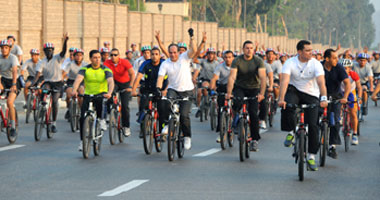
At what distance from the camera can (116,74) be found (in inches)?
709

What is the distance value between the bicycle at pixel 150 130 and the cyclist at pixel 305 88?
9.06 ft

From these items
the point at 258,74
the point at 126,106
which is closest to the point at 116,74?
the point at 126,106

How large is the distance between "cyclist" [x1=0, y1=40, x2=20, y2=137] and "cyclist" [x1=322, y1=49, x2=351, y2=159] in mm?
5603

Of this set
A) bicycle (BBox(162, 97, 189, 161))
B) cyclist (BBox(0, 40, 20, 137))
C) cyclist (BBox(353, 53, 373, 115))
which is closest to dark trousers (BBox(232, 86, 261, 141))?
bicycle (BBox(162, 97, 189, 161))

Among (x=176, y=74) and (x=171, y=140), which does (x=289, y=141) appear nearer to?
(x=171, y=140)

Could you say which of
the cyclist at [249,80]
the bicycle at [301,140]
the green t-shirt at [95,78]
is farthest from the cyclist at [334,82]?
the green t-shirt at [95,78]

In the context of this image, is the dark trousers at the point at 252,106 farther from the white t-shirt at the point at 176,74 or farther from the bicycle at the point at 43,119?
the bicycle at the point at 43,119

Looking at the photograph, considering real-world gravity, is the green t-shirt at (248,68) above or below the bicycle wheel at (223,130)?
above

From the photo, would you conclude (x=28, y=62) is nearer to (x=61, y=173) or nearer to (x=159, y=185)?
(x=61, y=173)

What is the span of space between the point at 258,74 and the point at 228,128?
1.41 metres

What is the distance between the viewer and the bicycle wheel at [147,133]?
1482cm

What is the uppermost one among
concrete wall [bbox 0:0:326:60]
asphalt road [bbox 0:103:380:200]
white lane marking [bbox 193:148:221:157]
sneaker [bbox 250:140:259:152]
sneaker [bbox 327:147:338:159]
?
concrete wall [bbox 0:0:326:60]

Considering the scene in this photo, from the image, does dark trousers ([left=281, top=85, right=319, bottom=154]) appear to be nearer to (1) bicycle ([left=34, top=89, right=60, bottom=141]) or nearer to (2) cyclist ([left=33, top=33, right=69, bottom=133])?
(1) bicycle ([left=34, top=89, right=60, bottom=141])

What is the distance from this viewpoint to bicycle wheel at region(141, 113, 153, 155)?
583 inches
